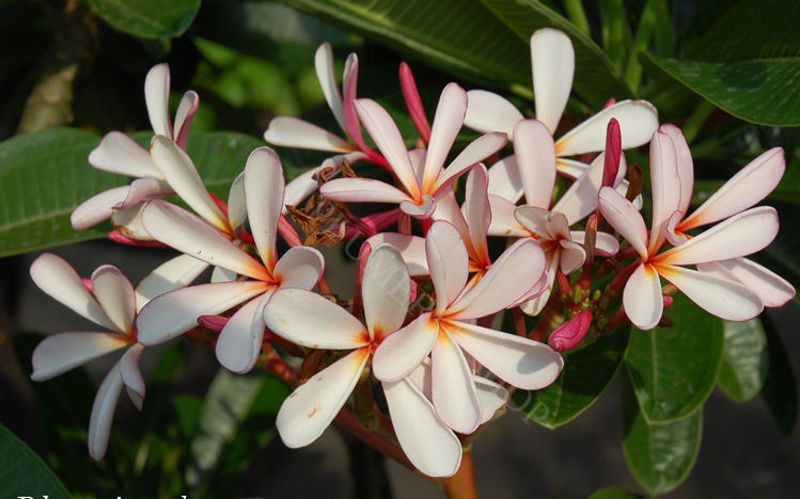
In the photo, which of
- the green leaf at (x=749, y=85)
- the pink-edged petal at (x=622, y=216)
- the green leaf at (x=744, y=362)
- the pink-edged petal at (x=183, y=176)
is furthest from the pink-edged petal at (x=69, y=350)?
the green leaf at (x=744, y=362)

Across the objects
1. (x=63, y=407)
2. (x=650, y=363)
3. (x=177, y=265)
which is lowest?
(x=63, y=407)

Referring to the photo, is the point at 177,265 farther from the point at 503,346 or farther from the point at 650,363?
the point at 650,363

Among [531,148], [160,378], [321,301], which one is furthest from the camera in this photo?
[160,378]

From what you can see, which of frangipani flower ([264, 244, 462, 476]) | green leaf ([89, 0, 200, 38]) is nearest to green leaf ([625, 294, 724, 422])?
frangipani flower ([264, 244, 462, 476])

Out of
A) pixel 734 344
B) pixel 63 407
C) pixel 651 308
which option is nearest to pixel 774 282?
pixel 651 308

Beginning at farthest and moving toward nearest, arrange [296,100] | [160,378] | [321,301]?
[296,100]
[160,378]
[321,301]

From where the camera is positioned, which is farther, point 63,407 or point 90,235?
point 63,407

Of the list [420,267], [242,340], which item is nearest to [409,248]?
[420,267]
